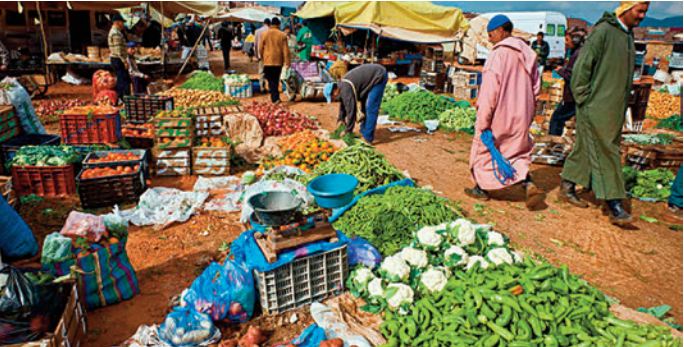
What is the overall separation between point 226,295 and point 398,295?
1286mm

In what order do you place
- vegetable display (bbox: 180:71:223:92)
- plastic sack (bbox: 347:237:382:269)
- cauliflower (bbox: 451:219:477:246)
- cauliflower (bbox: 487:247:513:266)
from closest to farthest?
cauliflower (bbox: 487:247:513:266) < cauliflower (bbox: 451:219:477:246) < plastic sack (bbox: 347:237:382:269) < vegetable display (bbox: 180:71:223:92)

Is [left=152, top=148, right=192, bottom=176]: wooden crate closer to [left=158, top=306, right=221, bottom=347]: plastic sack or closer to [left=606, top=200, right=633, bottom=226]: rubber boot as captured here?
[left=158, top=306, right=221, bottom=347]: plastic sack

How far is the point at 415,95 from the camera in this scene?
1147 cm

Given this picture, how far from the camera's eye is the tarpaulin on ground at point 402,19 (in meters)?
15.5

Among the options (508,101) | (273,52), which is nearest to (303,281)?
(508,101)

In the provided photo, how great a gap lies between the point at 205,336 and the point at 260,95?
11.1 meters

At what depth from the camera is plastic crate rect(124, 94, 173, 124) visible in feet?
27.7

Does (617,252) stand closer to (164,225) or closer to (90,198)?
(164,225)

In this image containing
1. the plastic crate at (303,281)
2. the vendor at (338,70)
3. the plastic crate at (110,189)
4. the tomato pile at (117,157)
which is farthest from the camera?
the vendor at (338,70)

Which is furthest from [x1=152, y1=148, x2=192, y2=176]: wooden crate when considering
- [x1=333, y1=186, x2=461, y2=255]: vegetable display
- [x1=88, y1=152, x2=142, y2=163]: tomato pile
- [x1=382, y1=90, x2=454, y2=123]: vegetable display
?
[x1=382, y1=90, x2=454, y2=123]: vegetable display

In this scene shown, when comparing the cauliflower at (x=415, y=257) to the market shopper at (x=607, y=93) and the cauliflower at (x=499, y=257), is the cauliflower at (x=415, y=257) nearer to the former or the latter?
the cauliflower at (x=499, y=257)

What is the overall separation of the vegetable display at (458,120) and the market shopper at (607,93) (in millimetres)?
4696

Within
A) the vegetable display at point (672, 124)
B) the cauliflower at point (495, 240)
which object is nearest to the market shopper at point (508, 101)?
the cauliflower at point (495, 240)

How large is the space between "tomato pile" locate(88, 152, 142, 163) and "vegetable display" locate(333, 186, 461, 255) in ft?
11.0
